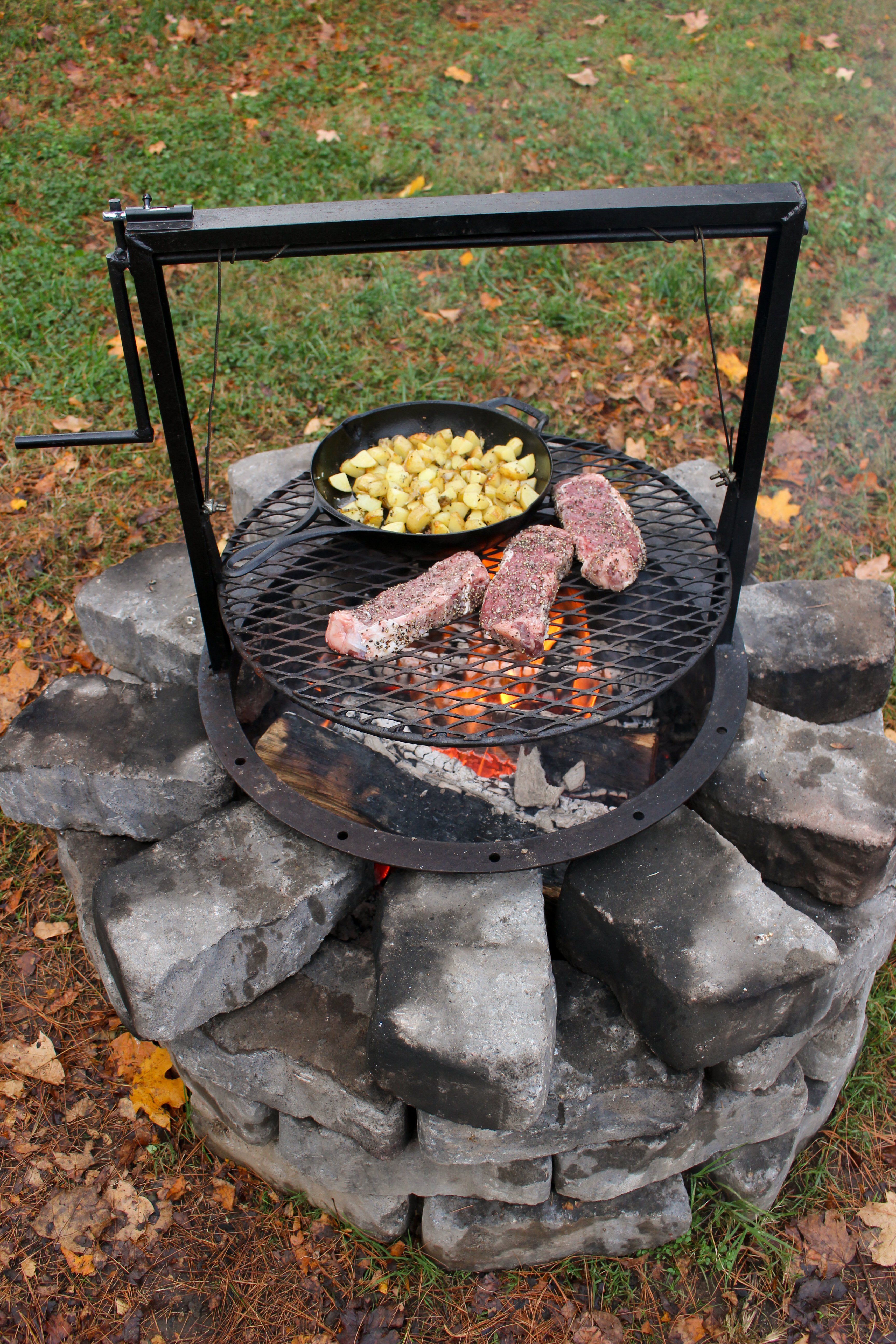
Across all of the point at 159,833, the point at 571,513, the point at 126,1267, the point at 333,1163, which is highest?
the point at 571,513

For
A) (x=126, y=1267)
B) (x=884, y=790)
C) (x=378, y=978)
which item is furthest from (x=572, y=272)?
(x=126, y=1267)

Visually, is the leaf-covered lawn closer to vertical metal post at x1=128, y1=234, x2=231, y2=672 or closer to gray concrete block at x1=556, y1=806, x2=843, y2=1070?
gray concrete block at x1=556, y1=806, x2=843, y2=1070

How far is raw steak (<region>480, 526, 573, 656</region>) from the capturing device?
2527 millimetres

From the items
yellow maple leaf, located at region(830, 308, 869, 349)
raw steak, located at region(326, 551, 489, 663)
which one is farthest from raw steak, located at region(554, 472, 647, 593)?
yellow maple leaf, located at region(830, 308, 869, 349)

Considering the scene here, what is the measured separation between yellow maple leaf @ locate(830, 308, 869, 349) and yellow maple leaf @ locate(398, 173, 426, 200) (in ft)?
8.46

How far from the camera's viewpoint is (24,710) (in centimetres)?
286

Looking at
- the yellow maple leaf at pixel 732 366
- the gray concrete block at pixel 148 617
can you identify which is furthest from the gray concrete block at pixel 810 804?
the yellow maple leaf at pixel 732 366

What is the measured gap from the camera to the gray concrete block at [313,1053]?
2.38m

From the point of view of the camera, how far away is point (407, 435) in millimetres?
3205

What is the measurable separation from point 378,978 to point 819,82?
7.35 metres

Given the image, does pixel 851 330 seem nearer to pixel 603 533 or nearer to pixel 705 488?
pixel 705 488

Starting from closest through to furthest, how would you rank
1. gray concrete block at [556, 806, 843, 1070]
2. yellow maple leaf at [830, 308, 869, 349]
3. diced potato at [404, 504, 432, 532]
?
gray concrete block at [556, 806, 843, 1070]
diced potato at [404, 504, 432, 532]
yellow maple leaf at [830, 308, 869, 349]

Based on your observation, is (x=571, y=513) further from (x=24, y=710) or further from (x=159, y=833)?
(x=24, y=710)

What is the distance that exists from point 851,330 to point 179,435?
4.38m
